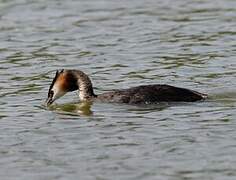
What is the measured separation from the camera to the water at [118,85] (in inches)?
491

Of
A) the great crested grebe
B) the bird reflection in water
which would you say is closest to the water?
the bird reflection in water

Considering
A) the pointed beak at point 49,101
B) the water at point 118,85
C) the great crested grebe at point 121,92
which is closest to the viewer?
the water at point 118,85

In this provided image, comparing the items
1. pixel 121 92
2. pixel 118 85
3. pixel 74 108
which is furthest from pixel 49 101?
pixel 118 85

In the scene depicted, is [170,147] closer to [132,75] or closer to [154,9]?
[132,75]

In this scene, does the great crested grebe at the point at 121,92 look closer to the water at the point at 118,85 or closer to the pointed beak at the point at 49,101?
the pointed beak at the point at 49,101

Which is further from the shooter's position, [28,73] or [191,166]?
[28,73]

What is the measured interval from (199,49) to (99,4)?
607 cm

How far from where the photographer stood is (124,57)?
19.8 m

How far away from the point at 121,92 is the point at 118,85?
1521 mm

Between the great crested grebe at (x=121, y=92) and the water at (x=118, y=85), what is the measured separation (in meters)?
0.14

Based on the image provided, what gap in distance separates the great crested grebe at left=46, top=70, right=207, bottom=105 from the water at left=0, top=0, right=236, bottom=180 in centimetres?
14

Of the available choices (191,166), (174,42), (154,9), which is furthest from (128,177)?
(154,9)

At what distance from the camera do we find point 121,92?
1622 cm

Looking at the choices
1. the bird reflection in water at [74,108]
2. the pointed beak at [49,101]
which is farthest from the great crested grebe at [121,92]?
the bird reflection in water at [74,108]
